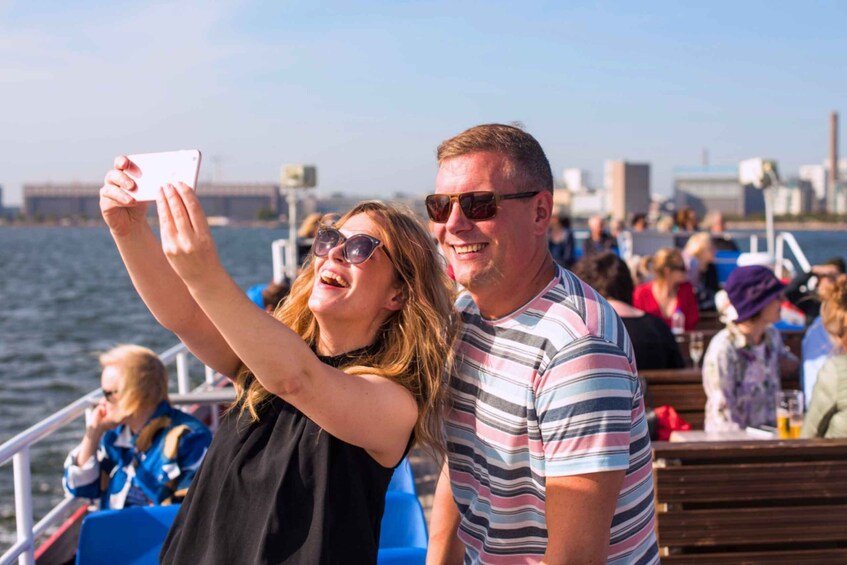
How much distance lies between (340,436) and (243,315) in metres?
0.34

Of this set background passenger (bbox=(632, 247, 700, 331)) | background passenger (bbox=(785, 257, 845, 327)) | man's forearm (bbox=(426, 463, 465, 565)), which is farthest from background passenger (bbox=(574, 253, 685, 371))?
man's forearm (bbox=(426, 463, 465, 565))

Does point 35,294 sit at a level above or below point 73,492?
below

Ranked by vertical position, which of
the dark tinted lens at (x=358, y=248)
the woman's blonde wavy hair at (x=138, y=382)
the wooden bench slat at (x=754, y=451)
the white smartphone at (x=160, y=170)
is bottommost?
the wooden bench slat at (x=754, y=451)

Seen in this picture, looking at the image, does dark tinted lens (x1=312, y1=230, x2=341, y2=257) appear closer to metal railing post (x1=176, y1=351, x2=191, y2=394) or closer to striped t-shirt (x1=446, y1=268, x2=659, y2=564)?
striped t-shirt (x1=446, y1=268, x2=659, y2=564)

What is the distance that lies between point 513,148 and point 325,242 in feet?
1.52

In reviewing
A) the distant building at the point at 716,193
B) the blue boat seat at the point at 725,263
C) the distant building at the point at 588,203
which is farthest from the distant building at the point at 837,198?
the blue boat seat at the point at 725,263

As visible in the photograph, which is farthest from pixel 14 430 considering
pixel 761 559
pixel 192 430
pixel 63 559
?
pixel 761 559

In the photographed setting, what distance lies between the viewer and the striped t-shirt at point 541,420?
1618mm

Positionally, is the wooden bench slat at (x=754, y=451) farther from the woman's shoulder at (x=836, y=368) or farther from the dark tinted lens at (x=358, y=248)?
the dark tinted lens at (x=358, y=248)

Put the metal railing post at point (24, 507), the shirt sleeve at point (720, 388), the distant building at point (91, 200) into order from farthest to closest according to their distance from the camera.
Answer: the distant building at point (91, 200), the shirt sleeve at point (720, 388), the metal railing post at point (24, 507)

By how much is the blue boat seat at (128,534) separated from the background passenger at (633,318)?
109 inches

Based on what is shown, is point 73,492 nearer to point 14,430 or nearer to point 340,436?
point 340,436

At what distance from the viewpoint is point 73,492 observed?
370 cm

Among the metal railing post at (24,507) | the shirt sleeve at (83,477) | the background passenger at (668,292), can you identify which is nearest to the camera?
the metal railing post at (24,507)
